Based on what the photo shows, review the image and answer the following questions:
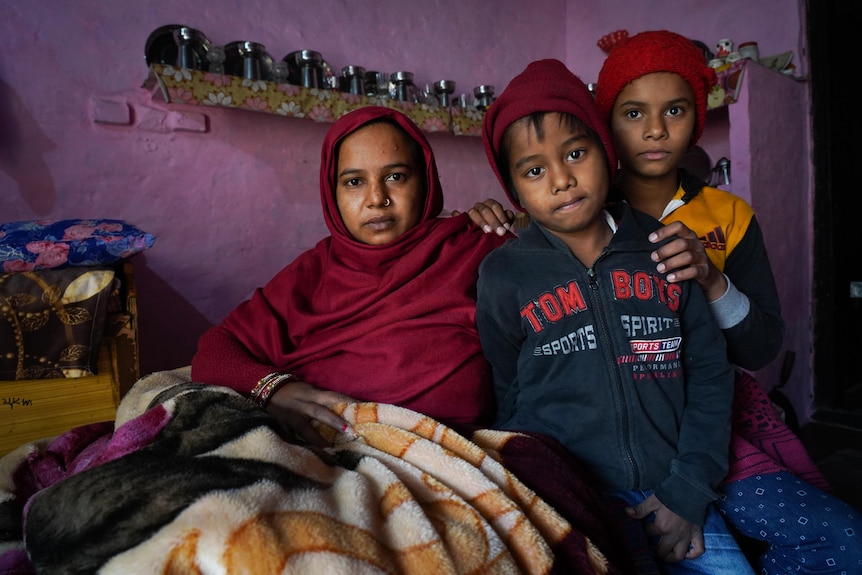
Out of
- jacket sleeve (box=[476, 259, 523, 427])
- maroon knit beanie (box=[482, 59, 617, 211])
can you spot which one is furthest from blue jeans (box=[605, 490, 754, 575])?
maroon knit beanie (box=[482, 59, 617, 211])

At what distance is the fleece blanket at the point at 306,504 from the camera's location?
1.87 feet

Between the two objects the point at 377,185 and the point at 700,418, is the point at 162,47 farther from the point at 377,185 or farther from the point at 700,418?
the point at 700,418

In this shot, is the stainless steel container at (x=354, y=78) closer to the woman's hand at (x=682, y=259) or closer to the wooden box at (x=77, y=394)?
the wooden box at (x=77, y=394)

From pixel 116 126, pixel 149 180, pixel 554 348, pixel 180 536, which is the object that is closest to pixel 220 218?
pixel 149 180

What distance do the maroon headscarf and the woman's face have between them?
29 millimetres

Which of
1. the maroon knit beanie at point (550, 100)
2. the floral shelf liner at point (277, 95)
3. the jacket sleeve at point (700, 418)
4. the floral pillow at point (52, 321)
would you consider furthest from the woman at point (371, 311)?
the floral shelf liner at point (277, 95)

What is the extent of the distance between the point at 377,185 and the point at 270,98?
1.60m

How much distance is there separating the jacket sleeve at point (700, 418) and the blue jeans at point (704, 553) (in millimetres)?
55

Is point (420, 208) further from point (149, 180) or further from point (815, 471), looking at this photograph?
point (149, 180)

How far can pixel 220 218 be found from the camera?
9.19ft

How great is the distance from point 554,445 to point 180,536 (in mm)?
664

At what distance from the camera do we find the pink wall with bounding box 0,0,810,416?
2.35 metres

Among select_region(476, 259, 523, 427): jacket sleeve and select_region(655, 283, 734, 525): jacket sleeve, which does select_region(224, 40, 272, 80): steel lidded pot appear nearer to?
select_region(476, 259, 523, 427): jacket sleeve

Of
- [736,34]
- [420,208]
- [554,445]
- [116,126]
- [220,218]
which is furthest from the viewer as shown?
[736,34]
